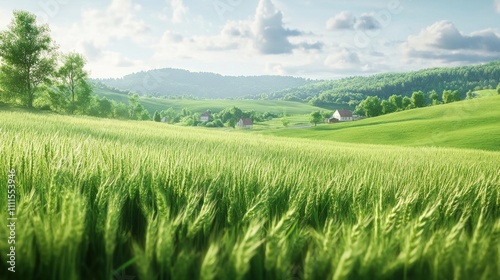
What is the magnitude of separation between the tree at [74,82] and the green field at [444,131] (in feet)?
147

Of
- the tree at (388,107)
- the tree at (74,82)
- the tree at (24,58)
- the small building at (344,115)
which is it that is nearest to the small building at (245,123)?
the small building at (344,115)

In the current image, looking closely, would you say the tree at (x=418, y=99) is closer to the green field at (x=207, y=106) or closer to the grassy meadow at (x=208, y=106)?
the grassy meadow at (x=208, y=106)

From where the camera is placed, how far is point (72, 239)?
0.93m

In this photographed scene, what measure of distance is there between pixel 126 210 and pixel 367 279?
1362 millimetres

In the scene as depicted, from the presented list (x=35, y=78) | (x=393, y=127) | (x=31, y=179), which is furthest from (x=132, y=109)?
(x=31, y=179)

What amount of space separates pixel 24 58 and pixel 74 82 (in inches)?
571

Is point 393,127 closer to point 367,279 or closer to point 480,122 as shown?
point 480,122

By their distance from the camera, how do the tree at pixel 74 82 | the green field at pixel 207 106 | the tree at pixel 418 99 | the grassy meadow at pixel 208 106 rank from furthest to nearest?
the green field at pixel 207 106
the grassy meadow at pixel 208 106
the tree at pixel 418 99
the tree at pixel 74 82

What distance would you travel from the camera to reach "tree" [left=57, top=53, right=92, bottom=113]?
171ft

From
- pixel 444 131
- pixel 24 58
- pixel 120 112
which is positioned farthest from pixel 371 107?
pixel 24 58

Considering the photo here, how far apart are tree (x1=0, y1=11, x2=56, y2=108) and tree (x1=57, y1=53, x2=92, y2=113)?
21.4 ft

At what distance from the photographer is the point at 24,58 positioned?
40.7 meters

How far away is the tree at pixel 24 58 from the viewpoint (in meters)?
39.6

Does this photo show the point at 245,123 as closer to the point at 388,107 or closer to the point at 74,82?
the point at 388,107
